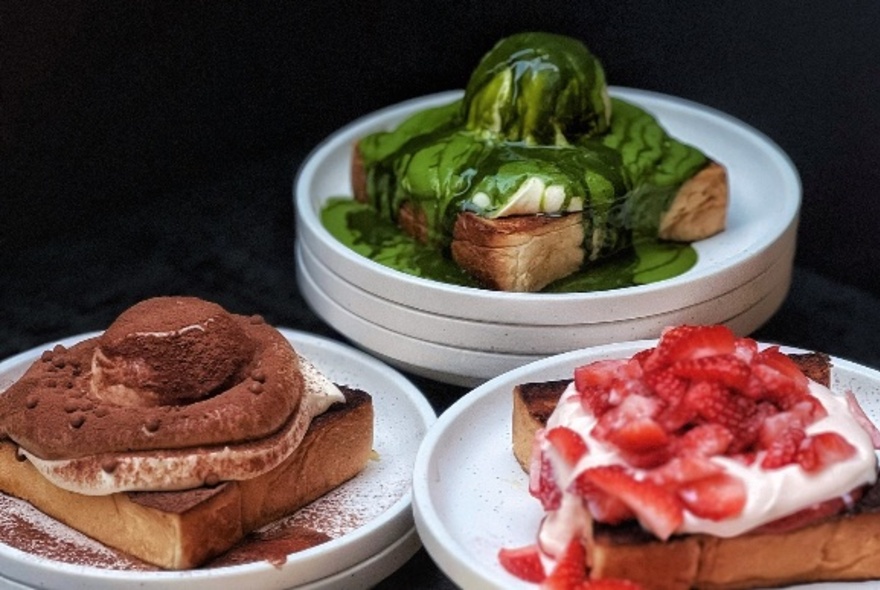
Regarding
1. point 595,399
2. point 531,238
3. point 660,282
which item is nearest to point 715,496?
point 595,399

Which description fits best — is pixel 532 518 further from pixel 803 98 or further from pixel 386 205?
pixel 803 98

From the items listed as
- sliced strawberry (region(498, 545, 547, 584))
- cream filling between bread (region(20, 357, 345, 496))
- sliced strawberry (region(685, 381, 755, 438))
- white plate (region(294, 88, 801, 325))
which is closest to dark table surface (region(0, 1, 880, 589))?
white plate (region(294, 88, 801, 325))

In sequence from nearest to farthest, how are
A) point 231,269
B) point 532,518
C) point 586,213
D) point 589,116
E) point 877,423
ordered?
1. point 532,518
2. point 877,423
3. point 586,213
4. point 589,116
5. point 231,269

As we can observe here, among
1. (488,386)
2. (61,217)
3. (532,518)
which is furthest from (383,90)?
(532,518)

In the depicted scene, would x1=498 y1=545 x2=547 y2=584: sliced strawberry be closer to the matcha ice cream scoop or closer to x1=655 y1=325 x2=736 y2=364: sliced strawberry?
x1=655 y1=325 x2=736 y2=364: sliced strawberry

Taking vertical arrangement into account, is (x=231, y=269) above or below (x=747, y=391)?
below

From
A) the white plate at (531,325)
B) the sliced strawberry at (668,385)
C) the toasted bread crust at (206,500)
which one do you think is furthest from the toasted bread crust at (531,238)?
the sliced strawberry at (668,385)
